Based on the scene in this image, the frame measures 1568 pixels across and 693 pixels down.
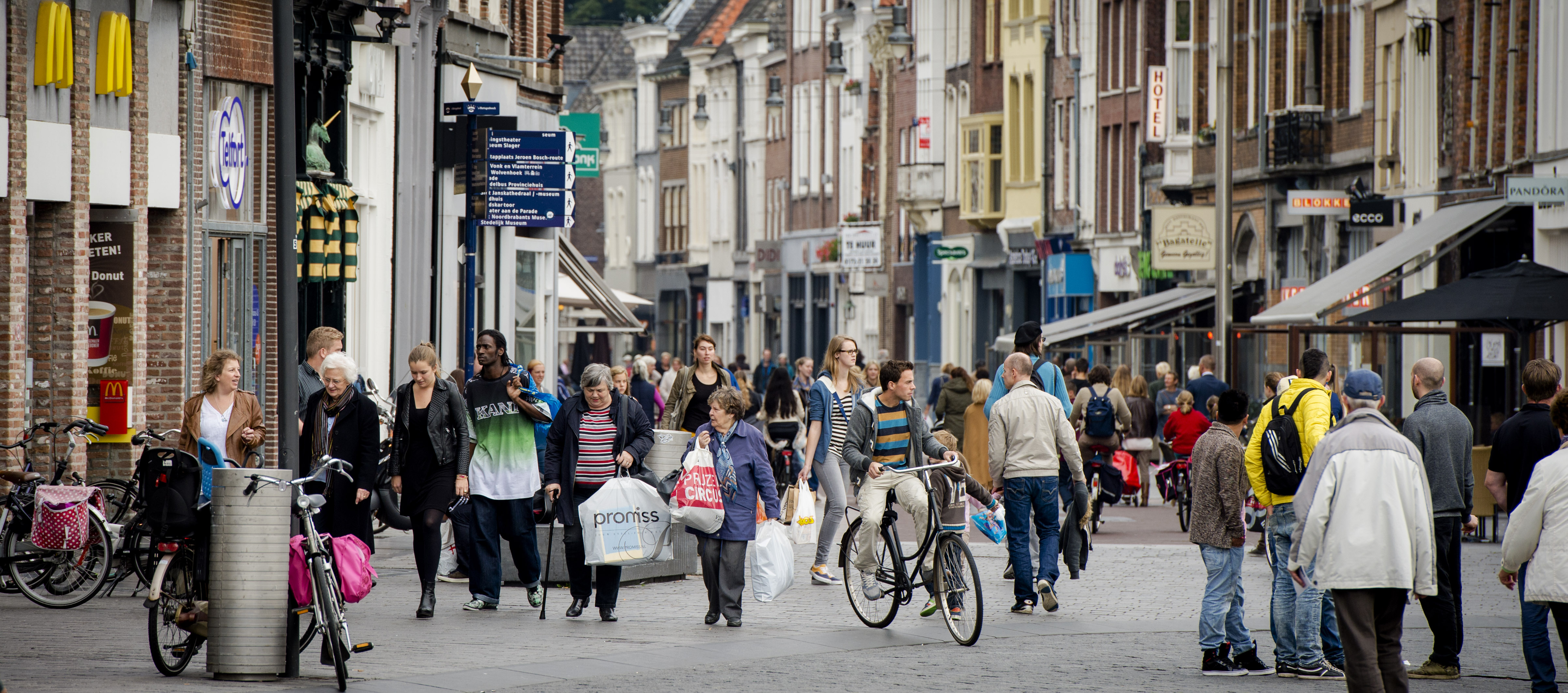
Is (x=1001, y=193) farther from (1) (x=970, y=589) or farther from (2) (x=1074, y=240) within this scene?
(1) (x=970, y=589)

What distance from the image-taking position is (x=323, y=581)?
11086 mm

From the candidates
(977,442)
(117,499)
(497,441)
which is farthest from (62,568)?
(977,442)

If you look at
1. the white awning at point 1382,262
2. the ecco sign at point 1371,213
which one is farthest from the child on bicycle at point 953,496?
the ecco sign at point 1371,213

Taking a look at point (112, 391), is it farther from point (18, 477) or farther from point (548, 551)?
point (548, 551)

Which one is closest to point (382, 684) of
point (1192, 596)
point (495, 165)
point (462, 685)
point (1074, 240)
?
point (462, 685)

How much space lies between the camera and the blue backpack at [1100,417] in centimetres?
2316

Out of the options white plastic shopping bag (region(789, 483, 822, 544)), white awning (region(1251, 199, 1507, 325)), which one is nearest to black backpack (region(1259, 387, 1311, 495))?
white plastic shopping bag (region(789, 483, 822, 544))

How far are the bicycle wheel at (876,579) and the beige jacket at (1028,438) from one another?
1006 millimetres

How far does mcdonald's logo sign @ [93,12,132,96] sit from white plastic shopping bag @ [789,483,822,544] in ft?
19.8

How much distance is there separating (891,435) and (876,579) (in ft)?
4.83

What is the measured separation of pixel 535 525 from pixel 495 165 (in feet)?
34.6

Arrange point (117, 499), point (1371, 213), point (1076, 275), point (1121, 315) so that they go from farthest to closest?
point (1076, 275) → point (1121, 315) → point (1371, 213) → point (117, 499)

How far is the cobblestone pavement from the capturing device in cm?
1143

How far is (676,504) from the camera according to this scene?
13875 millimetres
